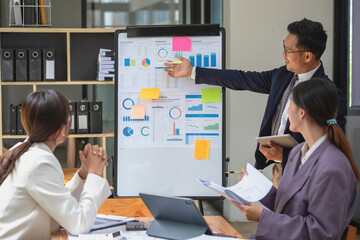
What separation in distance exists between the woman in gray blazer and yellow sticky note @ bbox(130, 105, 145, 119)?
0.97 meters

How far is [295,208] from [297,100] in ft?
1.23

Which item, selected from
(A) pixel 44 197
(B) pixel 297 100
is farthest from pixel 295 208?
(A) pixel 44 197

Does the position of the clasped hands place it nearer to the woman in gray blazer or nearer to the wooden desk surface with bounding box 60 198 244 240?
the wooden desk surface with bounding box 60 198 244 240

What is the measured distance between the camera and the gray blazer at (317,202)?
159cm

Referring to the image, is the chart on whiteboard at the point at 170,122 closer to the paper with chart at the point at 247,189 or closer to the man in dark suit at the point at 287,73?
the man in dark suit at the point at 287,73

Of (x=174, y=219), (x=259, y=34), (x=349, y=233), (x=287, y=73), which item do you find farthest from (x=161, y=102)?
(x=259, y=34)

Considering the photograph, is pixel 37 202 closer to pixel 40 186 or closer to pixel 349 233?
pixel 40 186

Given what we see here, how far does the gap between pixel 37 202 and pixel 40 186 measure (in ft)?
0.23

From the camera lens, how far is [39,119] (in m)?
1.74

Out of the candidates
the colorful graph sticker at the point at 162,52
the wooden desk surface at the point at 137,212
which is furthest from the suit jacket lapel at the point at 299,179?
the colorful graph sticker at the point at 162,52

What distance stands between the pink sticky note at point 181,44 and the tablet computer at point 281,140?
0.64 metres

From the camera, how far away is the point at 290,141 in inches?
90.7

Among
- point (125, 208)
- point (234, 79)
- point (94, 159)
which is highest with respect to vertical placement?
point (234, 79)

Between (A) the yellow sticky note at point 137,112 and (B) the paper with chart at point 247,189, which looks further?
(A) the yellow sticky note at point 137,112
